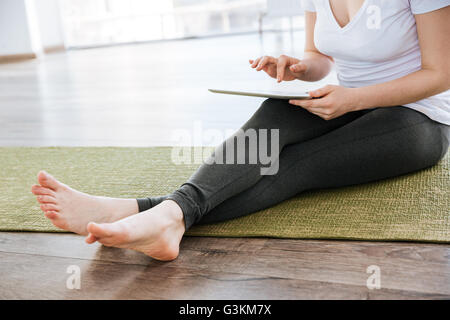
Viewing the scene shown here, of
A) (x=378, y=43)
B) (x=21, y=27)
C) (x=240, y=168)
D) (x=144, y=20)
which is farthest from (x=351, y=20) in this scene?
(x=144, y=20)

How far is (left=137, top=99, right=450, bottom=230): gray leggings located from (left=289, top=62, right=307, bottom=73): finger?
15cm

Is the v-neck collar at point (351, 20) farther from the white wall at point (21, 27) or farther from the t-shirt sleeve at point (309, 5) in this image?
the white wall at point (21, 27)

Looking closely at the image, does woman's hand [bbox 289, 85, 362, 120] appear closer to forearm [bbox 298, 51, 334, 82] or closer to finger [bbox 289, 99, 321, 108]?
finger [bbox 289, 99, 321, 108]

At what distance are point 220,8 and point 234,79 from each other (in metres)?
3.69

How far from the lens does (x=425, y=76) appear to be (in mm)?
1216

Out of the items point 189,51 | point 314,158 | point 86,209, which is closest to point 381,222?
point 314,158

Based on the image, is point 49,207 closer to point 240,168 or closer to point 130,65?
point 240,168

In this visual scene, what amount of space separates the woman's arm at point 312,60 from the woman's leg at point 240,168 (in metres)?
0.18

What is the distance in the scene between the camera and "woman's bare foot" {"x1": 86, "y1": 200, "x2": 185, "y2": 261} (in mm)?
1009

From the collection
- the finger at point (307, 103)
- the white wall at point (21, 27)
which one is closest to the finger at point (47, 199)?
the finger at point (307, 103)

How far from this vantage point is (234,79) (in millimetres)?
3379

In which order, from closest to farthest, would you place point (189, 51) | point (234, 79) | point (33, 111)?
point (33, 111), point (234, 79), point (189, 51)

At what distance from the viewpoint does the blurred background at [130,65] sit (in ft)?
8.23
